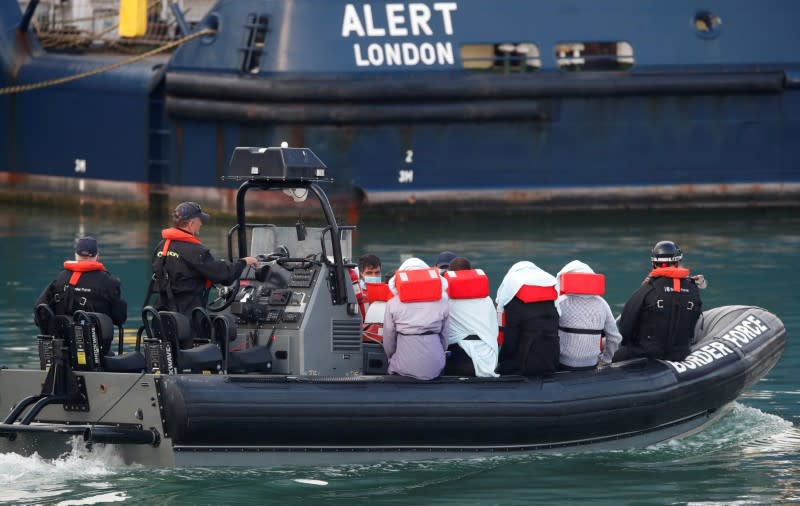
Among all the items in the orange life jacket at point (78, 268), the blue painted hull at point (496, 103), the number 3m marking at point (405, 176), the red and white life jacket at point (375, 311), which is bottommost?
the red and white life jacket at point (375, 311)

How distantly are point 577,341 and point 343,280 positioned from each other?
4.87 ft

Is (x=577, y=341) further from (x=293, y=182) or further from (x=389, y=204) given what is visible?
(x=389, y=204)

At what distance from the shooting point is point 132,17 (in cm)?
2180

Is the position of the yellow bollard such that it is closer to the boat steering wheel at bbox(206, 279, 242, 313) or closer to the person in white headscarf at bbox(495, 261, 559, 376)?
the boat steering wheel at bbox(206, 279, 242, 313)

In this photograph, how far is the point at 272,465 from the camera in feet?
30.9

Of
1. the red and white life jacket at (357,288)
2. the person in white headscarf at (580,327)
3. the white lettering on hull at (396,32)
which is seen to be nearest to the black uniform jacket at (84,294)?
the red and white life jacket at (357,288)

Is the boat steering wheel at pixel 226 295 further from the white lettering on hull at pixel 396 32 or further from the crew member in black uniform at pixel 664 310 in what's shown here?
the white lettering on hull at pixel 396 32

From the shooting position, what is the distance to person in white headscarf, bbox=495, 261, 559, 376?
32.3ft

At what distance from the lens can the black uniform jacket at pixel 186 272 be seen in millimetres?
9789

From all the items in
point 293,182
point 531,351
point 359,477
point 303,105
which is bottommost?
point 359,477

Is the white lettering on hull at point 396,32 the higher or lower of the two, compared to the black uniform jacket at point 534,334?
higher

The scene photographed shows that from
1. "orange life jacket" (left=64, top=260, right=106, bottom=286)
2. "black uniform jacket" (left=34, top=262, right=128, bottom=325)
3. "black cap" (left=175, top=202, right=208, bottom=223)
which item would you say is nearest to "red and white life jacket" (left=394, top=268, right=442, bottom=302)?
"black cap" (left=175, top=202, right=208, bottom=223)

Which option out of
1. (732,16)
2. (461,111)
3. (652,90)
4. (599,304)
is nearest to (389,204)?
(461,111)

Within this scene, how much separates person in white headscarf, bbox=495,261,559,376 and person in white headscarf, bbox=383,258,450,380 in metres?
0.44
